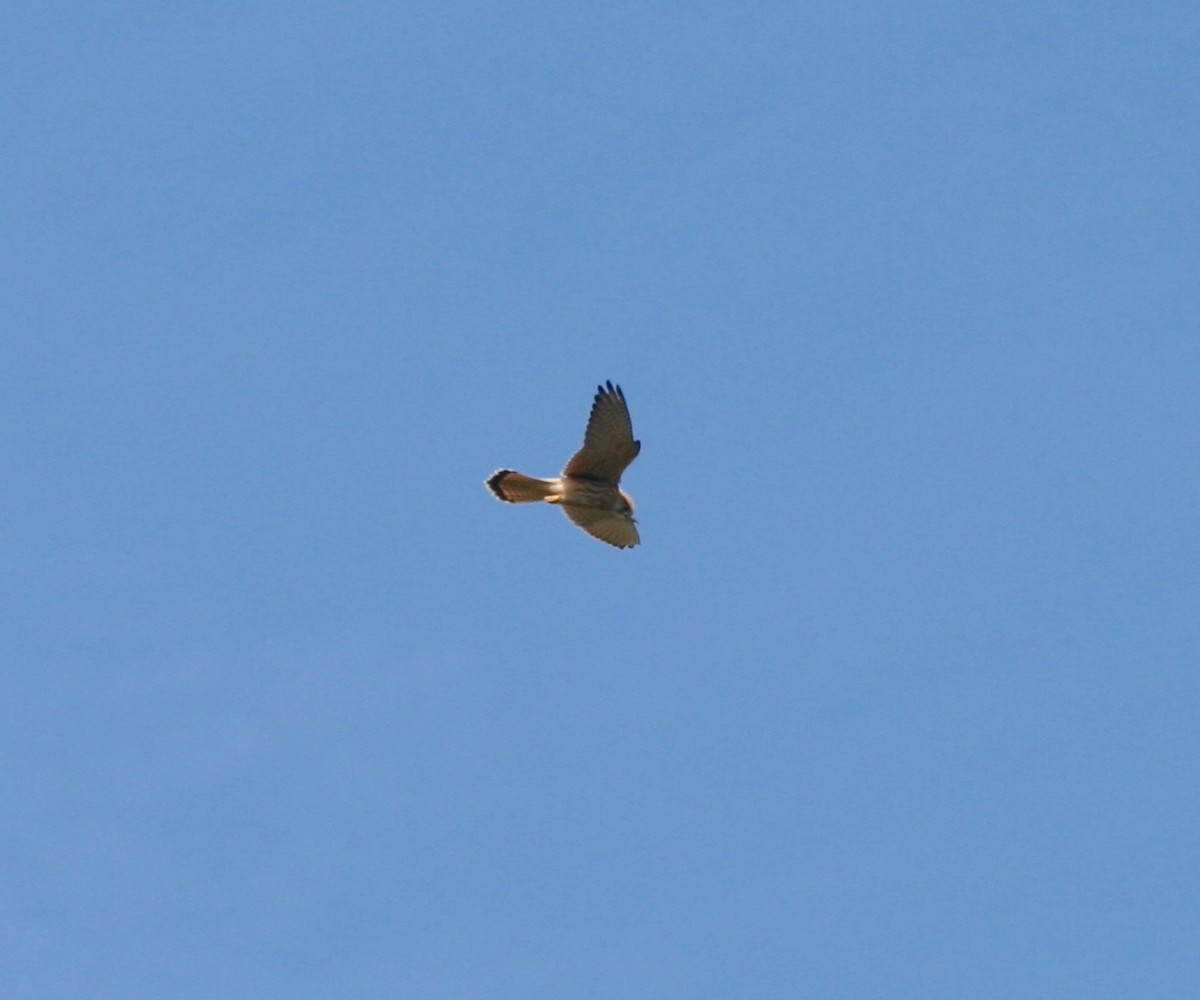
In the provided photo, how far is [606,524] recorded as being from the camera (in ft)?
107

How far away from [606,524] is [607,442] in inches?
50.8

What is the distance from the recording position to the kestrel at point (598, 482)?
104ft

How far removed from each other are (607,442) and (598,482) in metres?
0.61

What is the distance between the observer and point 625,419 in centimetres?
3161

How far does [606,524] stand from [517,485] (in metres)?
1.15

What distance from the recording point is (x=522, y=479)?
1270 inches

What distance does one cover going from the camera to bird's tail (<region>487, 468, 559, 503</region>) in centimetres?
3225

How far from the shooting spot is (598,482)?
32188mm

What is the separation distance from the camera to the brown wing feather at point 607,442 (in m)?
31.5

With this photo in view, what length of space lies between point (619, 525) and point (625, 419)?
5.20ft

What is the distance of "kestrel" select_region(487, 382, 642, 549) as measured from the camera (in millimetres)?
31594

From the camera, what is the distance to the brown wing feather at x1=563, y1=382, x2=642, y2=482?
3155cm

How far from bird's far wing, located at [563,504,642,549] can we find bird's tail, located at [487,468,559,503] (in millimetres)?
342

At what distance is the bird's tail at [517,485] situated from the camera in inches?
1270
